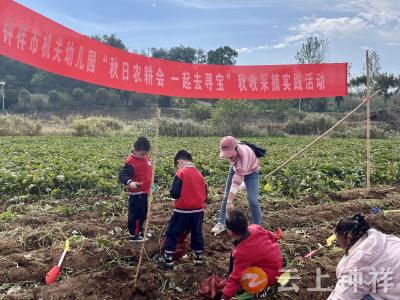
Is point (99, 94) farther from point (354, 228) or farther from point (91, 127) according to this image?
point (354, 228)

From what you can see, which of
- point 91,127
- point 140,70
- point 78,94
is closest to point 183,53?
point 78,94

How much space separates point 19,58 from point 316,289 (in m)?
4.05

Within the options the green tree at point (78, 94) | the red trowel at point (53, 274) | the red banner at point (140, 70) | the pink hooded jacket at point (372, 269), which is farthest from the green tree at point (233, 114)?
the pink hooded jacket at point (372, 269)

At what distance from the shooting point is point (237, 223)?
3959 mm

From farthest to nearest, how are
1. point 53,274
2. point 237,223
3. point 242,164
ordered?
point 242,164
point 53,274
point 237,223

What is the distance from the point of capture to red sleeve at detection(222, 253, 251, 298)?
3936 mm

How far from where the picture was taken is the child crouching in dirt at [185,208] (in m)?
4.57

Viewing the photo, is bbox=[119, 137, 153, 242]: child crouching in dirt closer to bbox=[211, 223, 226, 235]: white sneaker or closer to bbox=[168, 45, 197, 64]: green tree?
bbox=[211, 223, 226, 235]: white sneaker

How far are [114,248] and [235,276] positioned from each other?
5.54ft

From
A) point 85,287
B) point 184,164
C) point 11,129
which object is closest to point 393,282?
point 184,164

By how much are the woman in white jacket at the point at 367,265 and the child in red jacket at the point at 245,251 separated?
3.10ft

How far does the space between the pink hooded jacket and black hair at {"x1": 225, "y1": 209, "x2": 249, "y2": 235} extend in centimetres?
106

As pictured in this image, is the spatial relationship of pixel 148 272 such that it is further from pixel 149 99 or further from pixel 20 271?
pixel 149 99

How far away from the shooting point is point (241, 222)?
156 inches
